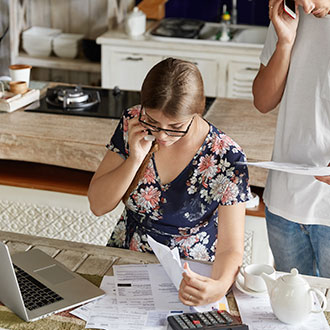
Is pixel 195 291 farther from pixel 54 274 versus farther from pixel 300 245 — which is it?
pixel 300 245

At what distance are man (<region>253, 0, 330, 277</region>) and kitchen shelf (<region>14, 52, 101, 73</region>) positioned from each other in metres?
2.90

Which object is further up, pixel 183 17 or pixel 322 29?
pixel 322 29

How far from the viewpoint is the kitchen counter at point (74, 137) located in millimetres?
2740

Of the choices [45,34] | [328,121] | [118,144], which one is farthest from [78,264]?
[45,34]

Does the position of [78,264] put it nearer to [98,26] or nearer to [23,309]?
[23,309]

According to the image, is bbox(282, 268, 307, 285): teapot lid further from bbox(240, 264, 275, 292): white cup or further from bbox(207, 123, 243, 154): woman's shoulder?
bbox(207, 123, 243, 154): woman's shoulder

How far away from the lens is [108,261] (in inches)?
70.7

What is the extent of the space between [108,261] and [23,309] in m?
0.36

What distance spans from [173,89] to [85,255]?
1.78ft

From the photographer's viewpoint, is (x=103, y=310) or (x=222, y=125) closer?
(x=103, y=310)

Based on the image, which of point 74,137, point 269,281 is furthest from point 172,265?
point 74,137

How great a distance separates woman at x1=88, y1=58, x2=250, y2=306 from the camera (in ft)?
5.53

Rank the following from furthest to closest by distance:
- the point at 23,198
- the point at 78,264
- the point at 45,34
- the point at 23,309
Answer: the point at 45,34 → the point at 23,198 → the point at 78,264 → the point at 23,309

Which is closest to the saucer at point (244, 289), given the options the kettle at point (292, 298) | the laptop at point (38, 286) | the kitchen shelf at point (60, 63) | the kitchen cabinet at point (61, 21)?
the kettle at point (292, 298)
